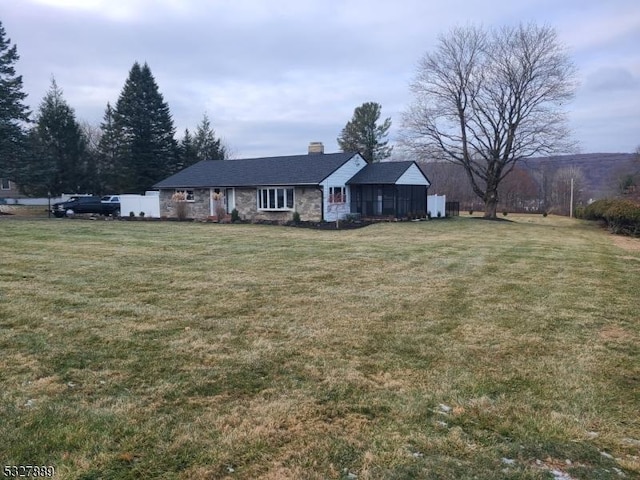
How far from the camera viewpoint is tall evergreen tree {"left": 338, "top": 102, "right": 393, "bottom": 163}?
50.9 metres

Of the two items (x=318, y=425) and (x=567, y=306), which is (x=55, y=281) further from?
(x=567, y=306)

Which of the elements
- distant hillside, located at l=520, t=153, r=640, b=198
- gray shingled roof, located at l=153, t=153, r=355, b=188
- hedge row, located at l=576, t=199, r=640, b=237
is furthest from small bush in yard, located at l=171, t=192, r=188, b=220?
distant hillside, located at l=520, t=153, r=640, b=198

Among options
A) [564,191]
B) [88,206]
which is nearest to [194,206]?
[88,206]

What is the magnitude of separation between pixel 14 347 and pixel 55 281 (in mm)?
3467

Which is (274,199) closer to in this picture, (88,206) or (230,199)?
(230,199)

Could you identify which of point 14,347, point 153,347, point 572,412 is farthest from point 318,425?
point 14,347

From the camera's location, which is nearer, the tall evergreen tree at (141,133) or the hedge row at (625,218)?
the hedge row at (625,218)

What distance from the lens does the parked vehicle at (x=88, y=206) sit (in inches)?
1209

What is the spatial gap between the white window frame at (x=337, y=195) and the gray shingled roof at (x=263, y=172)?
1043 mm

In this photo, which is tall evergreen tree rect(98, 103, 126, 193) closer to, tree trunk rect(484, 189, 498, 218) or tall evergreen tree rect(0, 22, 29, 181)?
tall evergreen tree rect(0, 22, 29, 181)

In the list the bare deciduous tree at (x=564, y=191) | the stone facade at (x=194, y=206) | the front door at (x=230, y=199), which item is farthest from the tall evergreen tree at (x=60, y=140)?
the bare deciduous tree at (x=564, y=191)

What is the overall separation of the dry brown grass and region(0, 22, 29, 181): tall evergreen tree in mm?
28497

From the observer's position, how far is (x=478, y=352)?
483cm

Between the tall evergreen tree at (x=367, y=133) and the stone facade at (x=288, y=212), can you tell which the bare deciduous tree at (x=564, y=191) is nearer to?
the tall evergreen tree at (x=367, y=133)
